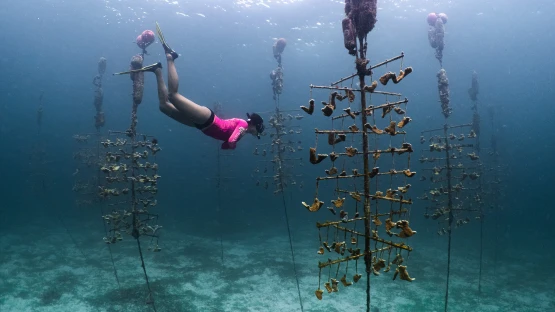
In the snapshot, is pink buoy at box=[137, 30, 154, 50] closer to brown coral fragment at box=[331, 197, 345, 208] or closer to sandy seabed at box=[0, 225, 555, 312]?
brown coral fragment at box=[331, 197, 345, 208]

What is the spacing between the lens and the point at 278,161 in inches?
494

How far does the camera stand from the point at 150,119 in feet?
279

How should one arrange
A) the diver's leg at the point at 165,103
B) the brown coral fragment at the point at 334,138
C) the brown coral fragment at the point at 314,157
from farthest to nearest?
the diver's leg at the point at 165,103
the brown coral fragment at the point at 334,138
the brown coral fragment at the point at 314,157

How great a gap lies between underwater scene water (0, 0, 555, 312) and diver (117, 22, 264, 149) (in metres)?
0.05

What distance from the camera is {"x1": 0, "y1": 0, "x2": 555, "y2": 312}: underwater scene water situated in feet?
23.6

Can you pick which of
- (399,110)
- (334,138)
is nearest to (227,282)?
(334,138)

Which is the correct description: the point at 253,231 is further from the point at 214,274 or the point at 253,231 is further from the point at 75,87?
the point at 75,87

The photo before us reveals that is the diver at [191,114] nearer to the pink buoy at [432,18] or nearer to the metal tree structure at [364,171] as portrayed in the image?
the metal tree structure at [364,171]

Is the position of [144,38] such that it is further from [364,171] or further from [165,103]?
[364,171]

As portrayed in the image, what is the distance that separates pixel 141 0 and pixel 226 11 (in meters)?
8.74

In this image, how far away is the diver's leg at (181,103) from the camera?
318 inches

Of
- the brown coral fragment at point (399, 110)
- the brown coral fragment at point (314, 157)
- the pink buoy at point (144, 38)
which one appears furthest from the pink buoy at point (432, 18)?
the brown coral fragment at point (314, 157)

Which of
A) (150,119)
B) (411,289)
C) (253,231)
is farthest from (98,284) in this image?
(150,119)

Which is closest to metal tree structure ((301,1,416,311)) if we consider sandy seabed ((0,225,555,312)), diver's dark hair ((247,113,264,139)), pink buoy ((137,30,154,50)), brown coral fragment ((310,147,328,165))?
brown coral fragment ((310,147,328,165))
